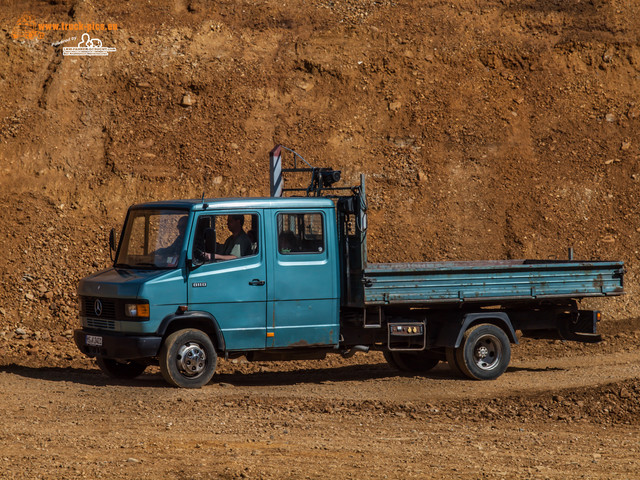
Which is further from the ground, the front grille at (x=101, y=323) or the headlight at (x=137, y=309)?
the headlight at (x=137, y=309)

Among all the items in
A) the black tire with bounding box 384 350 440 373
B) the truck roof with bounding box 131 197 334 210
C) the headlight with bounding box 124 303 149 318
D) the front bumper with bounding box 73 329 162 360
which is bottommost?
the black tire with bounding box 384 350 440 373

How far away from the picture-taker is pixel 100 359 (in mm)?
12555

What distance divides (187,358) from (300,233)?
223 centimetres

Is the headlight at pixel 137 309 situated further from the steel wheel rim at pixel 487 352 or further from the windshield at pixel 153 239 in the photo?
the steel wheel rim at pixel 487 352

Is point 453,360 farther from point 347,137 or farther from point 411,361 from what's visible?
point 347,137

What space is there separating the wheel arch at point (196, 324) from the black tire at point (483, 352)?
3.51 m

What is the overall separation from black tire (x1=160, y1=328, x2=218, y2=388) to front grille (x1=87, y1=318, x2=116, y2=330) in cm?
77

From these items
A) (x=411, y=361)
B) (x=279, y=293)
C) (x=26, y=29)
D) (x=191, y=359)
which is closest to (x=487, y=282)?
(x=411, y=361)

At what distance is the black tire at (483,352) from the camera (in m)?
12.8

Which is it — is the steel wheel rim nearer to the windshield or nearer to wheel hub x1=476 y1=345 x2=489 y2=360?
wheel hub x1=476 y1=345 x2=489 y2=360

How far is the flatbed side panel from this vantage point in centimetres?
1209

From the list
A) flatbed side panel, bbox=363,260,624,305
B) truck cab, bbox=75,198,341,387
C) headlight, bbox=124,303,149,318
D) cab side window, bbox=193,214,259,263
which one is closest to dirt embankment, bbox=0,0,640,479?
truck cab, bbox=75,198,341,387

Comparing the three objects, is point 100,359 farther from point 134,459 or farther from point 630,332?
point 630,332

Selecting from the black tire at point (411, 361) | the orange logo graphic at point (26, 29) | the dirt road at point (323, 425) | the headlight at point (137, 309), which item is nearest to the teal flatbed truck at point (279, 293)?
the headlight at point (137, 309)
